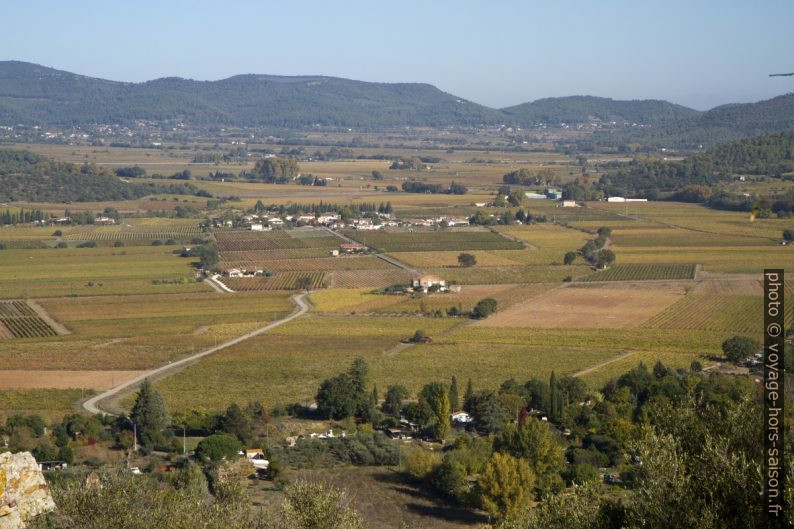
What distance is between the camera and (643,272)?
4941cm

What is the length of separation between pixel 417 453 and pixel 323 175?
86.0 meters

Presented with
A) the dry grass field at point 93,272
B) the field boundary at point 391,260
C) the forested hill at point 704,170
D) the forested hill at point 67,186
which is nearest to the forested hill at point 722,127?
the forested hill at point 704,170

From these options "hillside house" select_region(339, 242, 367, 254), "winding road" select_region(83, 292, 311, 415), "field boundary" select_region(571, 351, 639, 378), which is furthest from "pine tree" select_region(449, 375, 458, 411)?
"hillside house" select_region(339, 242, 367, 254)

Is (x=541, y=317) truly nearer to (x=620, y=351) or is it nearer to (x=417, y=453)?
(x=620, y=351)

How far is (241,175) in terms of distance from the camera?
10475 centimetres

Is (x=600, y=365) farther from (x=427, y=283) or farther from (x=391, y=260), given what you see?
(x=391, y=260)

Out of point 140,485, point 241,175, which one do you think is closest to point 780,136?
point 241,175

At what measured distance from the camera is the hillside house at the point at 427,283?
45031 millimetres

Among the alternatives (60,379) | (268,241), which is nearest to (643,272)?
(268,241)

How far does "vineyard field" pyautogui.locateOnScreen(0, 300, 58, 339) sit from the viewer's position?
36.7m

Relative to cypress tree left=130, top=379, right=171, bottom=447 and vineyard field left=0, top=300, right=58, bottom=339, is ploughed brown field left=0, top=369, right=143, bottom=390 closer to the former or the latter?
cypress tree left=130, top=379, right=171, bottom=447

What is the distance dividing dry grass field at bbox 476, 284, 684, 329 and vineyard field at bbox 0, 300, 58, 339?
13.8 meters

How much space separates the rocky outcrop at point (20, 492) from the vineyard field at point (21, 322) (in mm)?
24747

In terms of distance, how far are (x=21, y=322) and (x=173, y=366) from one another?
29.4 ft
